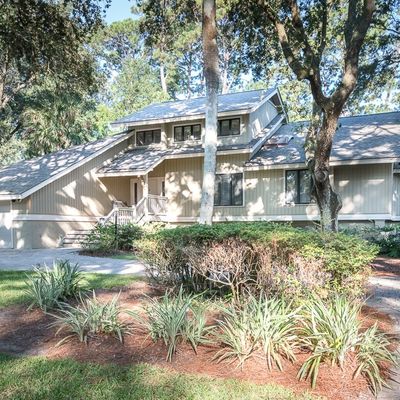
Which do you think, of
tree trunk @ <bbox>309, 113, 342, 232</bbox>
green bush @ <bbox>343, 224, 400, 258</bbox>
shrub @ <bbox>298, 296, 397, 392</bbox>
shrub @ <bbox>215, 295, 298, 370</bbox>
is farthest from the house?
shrub @ <bbox>215, 295, 298, 370</bbox>

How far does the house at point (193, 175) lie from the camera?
699 inches

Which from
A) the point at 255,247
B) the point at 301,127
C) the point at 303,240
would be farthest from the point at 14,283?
the point at 301,127

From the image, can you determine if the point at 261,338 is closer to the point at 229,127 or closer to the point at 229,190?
the point at 229,190

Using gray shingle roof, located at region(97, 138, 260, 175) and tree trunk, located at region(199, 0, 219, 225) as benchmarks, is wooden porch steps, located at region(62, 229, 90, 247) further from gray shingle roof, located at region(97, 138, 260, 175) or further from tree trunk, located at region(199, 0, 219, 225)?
tree trunk, located at region(199, 0, 219, 225)

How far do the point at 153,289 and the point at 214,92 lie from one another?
718cm

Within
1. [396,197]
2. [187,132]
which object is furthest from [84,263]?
[396,197]

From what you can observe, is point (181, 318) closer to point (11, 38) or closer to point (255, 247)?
point (255, 247)

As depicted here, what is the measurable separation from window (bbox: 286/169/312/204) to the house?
0.05 meters

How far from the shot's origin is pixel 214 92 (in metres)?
12.9

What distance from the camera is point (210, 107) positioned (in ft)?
42.0

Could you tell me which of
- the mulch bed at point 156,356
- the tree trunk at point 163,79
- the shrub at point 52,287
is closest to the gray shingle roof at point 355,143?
the mulch bed at point 156,356

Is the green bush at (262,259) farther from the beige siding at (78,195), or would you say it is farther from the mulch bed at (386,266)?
the beige siding at (78,195)

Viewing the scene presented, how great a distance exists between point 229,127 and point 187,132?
94.5 inches

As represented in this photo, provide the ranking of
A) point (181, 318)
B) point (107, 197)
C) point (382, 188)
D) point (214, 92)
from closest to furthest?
point (181, 318)
point (214, 92)
point (382, 188)
point (107, 197)
